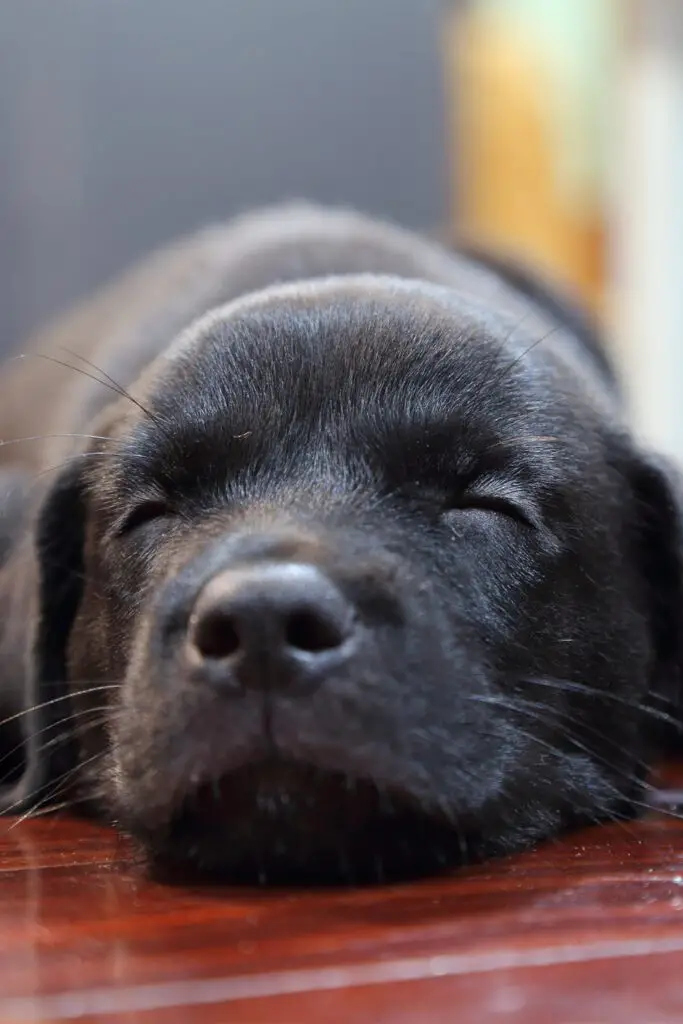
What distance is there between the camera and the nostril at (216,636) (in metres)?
1.01

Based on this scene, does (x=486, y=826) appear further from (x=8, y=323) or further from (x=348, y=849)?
(x=8, y=323)

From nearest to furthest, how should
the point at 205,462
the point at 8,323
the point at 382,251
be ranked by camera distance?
1. the point at 205,462
2. the point at 382,251
3. the point at 8,323

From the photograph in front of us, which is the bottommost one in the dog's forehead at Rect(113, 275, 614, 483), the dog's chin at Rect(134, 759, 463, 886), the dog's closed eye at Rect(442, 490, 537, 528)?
the dog's chin at Rect(134, 759, 463, 886)

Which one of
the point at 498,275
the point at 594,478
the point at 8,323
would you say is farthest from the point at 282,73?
the point at 594,478

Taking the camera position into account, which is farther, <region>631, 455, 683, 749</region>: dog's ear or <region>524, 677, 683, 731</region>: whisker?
<region>631, 455, 683, 749</region>: dog's ear

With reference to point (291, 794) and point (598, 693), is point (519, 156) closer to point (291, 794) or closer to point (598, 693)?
point (598, 693)

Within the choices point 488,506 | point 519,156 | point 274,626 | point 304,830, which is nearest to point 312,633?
point 274,626

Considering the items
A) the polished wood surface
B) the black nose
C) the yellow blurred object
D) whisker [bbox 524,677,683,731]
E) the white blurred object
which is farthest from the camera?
the yellow blurred object

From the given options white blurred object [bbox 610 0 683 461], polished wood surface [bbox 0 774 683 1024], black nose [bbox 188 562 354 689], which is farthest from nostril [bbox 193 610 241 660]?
white blurred object [bbox 610 0 683 461]

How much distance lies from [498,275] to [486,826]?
1.42m

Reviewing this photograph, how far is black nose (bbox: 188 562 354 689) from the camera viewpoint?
99 cm

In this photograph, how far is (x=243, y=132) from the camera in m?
3.78

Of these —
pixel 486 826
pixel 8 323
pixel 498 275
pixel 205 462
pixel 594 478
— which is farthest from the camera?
pixel 8 323

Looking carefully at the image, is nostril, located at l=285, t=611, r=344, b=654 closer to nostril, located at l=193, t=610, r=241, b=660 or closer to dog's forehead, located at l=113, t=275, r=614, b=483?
nostril, located at l=193, t=610, r=241, b=660
